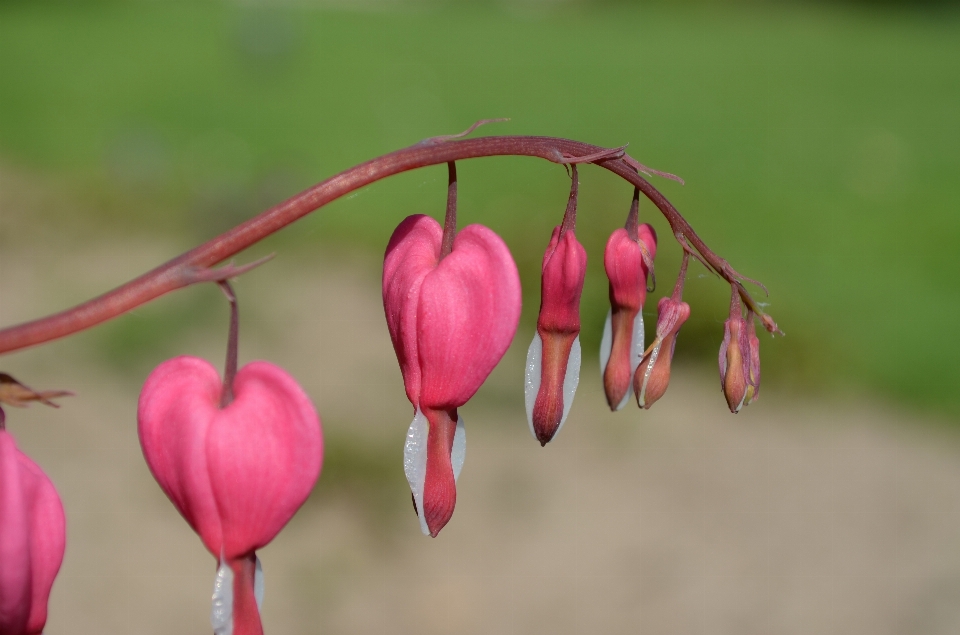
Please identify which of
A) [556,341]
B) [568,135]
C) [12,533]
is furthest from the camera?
[568,135]

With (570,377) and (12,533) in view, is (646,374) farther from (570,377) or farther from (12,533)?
(12,533)

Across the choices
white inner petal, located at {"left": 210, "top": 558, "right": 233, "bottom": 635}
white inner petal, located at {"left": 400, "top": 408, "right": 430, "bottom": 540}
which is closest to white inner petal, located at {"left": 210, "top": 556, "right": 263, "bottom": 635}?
white inner petal, located at {"left": 210, "top": 558, "right": 233, "bottom": 635}

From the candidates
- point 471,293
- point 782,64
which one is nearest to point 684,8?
point 782,64

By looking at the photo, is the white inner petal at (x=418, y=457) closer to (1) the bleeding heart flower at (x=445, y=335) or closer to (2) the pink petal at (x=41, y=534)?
(1) the bleeding heart flower at (x=445, y=335)

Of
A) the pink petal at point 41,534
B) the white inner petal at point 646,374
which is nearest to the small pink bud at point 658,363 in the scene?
the white inner petal at point 646,374

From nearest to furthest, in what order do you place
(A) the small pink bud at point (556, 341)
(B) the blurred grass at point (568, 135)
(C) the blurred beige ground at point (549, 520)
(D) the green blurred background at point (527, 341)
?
(A) the small pink bud at point (556, 341)
(C) the blurred beige ground at point (549, 520)
(D) the green blurred background at point (527, 341)
(B) the blurred grass at point (568, 135)

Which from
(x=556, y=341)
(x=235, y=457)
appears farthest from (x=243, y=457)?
(x=556, y=341)
